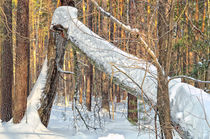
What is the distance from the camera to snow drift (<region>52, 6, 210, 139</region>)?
2494 millimetres

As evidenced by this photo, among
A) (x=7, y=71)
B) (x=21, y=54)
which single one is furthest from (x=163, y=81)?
(x=7, y=71)

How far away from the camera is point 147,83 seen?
2.93 meters

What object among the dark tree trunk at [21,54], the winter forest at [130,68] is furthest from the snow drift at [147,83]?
the dark tree trunk at [21,54]

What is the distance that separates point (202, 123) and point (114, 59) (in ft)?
4.60

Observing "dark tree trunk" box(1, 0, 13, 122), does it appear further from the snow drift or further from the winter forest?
the snow drift

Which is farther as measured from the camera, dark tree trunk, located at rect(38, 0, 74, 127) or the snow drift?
dark tree trunk, located at rect(38, 0, 74, 127)

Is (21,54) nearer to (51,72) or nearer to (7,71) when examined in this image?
(51,72)

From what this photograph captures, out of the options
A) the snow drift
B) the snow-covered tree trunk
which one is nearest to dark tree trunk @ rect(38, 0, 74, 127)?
the snow-covered tree trunk

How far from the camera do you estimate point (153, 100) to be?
2.86 meters

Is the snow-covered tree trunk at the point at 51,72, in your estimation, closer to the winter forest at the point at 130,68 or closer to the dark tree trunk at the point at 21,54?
the winter forest at the point at 130,68

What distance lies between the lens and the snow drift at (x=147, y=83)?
2.49 metres

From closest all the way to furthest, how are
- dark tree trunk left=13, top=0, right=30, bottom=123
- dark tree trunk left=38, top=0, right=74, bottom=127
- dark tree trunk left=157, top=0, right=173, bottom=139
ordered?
1. dark tree trunk left=157, top=0, right=173, bottom=139
2. dark tree trunk left=38, top=0, right=74, bottom=127
3. dark tree trunk left=13, top=0, right=30, bottom=123

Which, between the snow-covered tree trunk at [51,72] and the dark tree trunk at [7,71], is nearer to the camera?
the snow-covered tree trunk at [51,72]

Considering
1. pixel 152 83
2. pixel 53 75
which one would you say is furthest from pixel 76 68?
pixel 152 83
